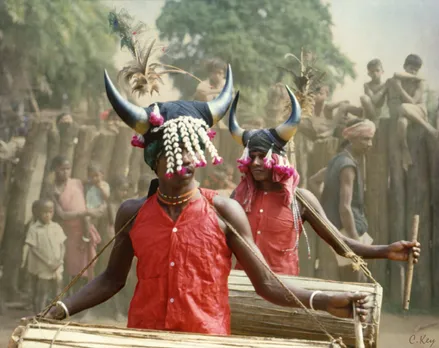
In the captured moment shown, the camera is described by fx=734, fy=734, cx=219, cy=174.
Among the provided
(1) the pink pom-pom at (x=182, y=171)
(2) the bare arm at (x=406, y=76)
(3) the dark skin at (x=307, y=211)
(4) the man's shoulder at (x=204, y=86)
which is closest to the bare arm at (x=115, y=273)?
(1) the pink pom-pom at (x=182, y=171)

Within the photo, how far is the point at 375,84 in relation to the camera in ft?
42.0

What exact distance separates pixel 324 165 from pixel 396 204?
54.1 inches

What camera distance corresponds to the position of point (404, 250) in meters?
4.62

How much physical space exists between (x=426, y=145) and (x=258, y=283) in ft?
32.0

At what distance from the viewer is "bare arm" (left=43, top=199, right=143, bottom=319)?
3564 millimetres

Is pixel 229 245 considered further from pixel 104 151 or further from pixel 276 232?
pixel 104 151

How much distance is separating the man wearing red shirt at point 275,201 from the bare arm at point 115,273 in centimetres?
210

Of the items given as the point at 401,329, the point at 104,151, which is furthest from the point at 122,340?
the point at 104,151

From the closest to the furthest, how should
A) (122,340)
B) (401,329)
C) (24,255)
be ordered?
(122,340), (401,329), (24,255)

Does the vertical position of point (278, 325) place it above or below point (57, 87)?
below

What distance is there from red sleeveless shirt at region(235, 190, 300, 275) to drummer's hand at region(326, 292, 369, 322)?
251 centimetres

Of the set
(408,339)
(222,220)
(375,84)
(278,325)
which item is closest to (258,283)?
(222,220)

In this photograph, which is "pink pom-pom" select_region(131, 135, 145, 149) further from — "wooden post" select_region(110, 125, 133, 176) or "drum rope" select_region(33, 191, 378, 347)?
"wooden post" select_region(110, 125, 133, 176)

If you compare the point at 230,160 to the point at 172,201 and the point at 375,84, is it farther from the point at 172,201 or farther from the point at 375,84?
the point at 172,201
